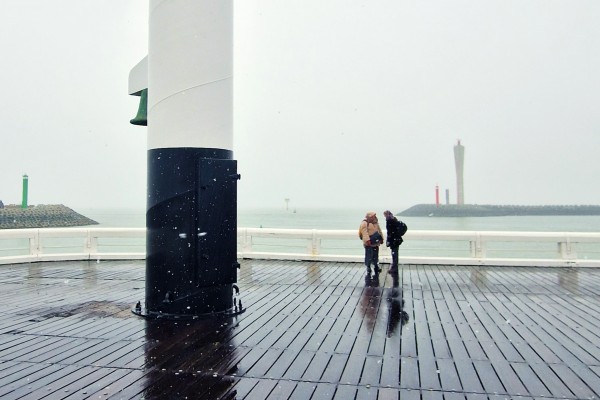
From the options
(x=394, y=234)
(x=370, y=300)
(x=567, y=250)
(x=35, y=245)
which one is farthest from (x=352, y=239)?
(x=35, y=245)

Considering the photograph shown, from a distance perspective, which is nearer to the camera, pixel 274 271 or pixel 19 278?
pixel 19 278

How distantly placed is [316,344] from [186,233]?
2.43 meters

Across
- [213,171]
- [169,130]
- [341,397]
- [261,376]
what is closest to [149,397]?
[261,376]

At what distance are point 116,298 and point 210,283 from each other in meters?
2.29

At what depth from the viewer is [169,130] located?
633cm

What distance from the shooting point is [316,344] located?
16.5 feet

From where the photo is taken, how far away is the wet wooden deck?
3.81 m

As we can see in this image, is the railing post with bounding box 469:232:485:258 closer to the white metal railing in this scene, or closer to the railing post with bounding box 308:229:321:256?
the white metal railing

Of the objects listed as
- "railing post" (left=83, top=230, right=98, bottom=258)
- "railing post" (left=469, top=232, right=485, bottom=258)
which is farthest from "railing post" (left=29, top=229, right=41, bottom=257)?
"railing post" (left=469, top=232, right=485, bottom=258)

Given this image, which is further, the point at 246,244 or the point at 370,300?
the point at 246,244

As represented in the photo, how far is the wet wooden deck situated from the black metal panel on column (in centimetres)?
41

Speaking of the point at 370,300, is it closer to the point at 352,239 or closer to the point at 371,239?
the point at 371,239

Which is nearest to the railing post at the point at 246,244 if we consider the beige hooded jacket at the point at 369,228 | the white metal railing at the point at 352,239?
the white metal railing at the point at 352,239

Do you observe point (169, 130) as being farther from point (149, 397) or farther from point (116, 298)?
point (149, 397)
